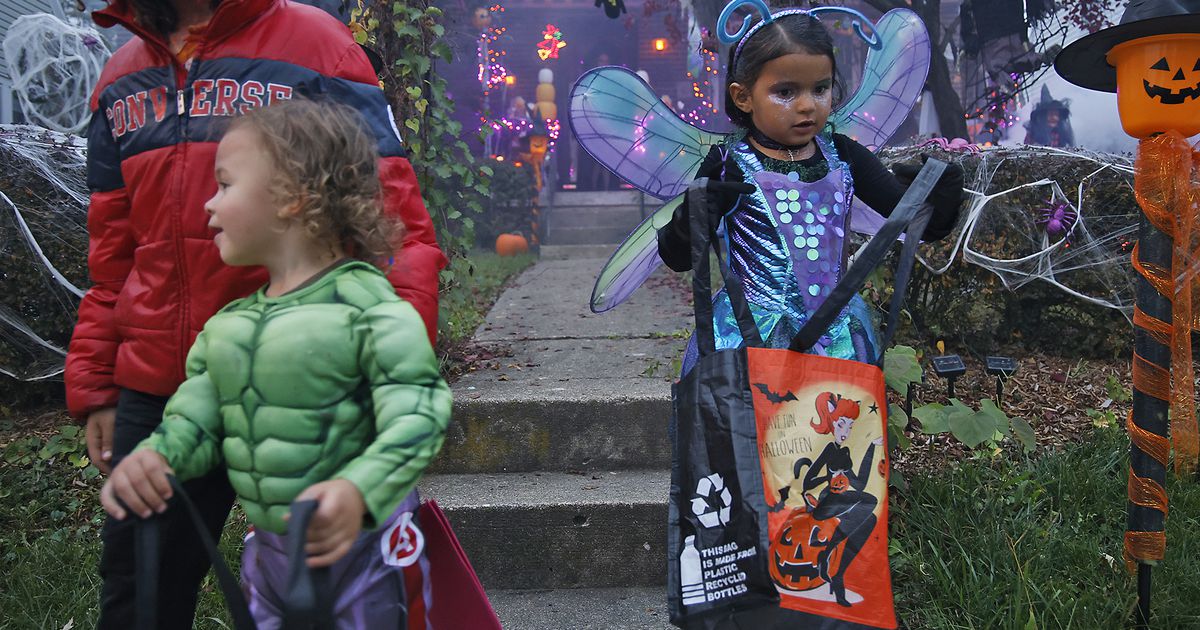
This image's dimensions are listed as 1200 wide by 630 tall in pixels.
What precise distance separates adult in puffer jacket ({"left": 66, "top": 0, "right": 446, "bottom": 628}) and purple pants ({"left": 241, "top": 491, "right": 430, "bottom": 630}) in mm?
315

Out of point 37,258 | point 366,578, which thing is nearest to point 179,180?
point 366,578

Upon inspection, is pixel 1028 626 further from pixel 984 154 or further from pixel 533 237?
pixel 533 237

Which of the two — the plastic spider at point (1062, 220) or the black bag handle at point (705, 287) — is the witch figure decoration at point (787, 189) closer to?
the black bag handle at point (705, 287)

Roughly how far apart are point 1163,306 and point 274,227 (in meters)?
2.29

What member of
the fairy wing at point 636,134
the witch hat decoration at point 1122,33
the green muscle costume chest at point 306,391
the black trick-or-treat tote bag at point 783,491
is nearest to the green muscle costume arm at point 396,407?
the green muscle costume chest at point 306,391

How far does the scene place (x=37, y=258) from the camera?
4055mm

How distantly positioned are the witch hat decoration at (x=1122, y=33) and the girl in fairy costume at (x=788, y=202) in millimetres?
625

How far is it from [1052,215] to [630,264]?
116 inches

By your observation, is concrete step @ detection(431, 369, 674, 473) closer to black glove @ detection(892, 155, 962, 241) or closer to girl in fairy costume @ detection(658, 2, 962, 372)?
girl in fairy costume @ detection(658, 2, 962, 372)

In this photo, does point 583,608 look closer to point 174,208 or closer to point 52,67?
point 174,208

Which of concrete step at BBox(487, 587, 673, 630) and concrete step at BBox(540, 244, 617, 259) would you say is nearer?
concrete step at BBox(487, 587, 673, 630)

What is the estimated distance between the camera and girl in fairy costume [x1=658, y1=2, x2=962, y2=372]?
1926 mm

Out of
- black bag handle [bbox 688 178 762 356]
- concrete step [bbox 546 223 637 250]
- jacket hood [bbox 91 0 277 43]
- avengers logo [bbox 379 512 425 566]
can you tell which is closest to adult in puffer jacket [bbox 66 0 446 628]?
jacket hood [bbox 91 0 277 43]

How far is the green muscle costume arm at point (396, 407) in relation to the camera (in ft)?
3.93
